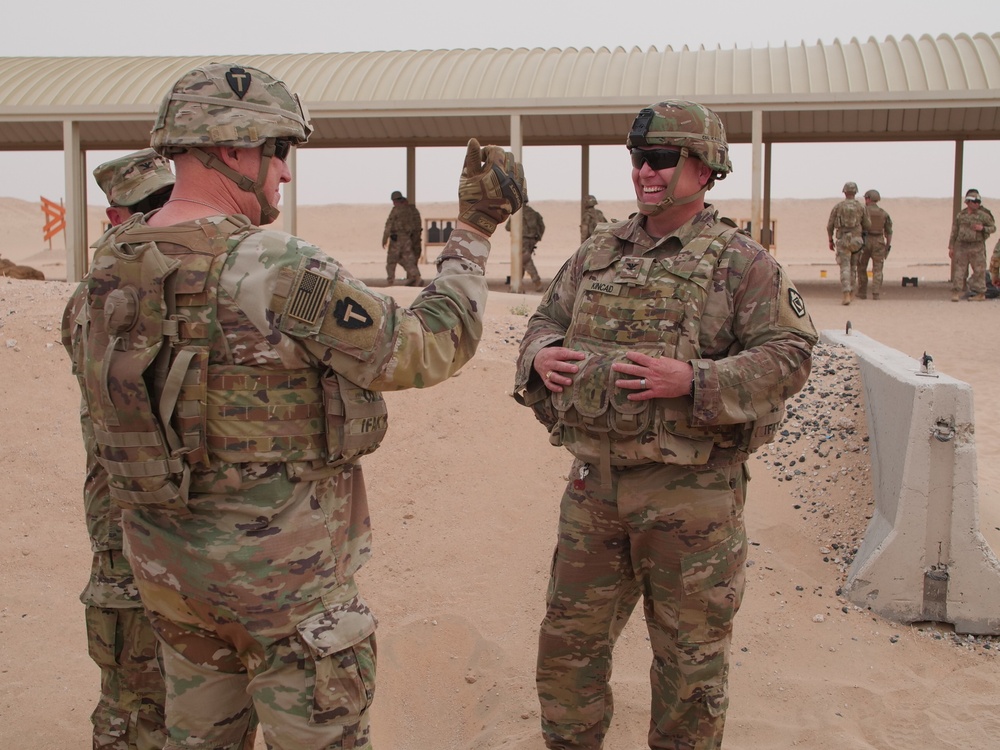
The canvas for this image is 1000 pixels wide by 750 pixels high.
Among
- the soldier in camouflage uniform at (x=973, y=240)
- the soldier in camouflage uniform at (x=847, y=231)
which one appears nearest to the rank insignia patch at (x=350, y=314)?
the soldier in camouflage uniform at (x=847, y=231)

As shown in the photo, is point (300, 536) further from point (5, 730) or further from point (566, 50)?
point (566, 50)

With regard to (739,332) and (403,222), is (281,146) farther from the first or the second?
(403,222)

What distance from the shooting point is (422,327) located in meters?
2.14

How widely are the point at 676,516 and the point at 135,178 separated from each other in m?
2.14

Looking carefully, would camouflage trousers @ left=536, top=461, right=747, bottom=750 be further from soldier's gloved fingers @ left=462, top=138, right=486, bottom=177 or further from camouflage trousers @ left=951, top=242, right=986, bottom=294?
camouflage trousers @ left=951, top=242, right=986, bottom=294

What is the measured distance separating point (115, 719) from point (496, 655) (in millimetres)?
1765

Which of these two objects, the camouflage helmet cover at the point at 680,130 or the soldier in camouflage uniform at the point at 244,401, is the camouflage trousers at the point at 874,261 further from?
the soldier in camouflage uniform at the point at 244,401

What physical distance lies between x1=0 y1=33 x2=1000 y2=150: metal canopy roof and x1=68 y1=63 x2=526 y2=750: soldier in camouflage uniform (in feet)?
35.7

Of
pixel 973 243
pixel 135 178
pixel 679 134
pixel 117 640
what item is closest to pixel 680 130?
pixel 679 134

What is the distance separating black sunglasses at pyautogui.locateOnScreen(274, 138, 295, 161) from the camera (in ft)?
7.33

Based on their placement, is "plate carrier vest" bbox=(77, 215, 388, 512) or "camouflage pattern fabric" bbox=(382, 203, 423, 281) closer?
"plate carrier vest" bbox=(77, 215, 388, 512)

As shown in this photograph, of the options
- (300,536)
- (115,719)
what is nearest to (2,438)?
(115,719)

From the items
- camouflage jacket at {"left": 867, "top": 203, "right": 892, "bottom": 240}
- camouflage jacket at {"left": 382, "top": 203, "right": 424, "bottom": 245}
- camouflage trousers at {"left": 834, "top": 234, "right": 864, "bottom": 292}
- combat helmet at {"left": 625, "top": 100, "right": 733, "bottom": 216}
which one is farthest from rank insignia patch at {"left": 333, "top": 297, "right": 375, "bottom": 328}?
camouflage jacket at {"left": 382, "top": 203, "right": 424, "bottom": 245}

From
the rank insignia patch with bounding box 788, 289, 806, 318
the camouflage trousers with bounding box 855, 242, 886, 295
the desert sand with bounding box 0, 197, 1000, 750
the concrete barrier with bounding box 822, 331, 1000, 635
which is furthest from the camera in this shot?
the camouflage trousers with bounding box 855, 242, 886, 295
